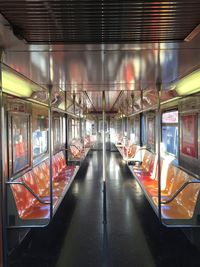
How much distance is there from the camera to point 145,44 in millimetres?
2135

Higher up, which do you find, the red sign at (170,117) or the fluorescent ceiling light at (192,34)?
the fluorescent ceiling light at (192,34)

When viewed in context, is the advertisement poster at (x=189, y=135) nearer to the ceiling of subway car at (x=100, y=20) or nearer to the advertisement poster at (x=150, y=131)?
the ceiling of subway car at (x=100, y=20)

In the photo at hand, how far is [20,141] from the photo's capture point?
154 inches

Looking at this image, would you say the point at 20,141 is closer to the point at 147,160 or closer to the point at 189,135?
the point at 189,135

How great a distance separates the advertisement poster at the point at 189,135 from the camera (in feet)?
12.3

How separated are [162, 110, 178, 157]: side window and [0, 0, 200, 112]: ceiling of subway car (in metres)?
1.79

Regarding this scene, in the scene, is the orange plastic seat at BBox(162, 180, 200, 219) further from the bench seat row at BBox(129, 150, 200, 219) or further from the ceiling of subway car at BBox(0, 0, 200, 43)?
the ceiling of subway car at BBox(0, 0, 200, 43)

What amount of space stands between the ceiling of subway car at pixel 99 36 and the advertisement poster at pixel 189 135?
98cm

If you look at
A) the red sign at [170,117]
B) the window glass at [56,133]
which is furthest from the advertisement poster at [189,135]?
Answer: the window glass at [56,133]

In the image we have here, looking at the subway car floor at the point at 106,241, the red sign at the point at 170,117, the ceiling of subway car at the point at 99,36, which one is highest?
the ceiling of subway car at the point at 99,36

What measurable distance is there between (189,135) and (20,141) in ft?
8.94

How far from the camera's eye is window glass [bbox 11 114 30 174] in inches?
142

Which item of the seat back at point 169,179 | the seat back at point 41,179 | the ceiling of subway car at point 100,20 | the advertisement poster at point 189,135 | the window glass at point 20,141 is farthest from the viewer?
the seat back at point 41,179

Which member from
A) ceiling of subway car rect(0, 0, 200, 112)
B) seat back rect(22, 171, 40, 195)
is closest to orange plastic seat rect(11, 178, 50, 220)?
seat back rect(22, 171, 40, 195)
